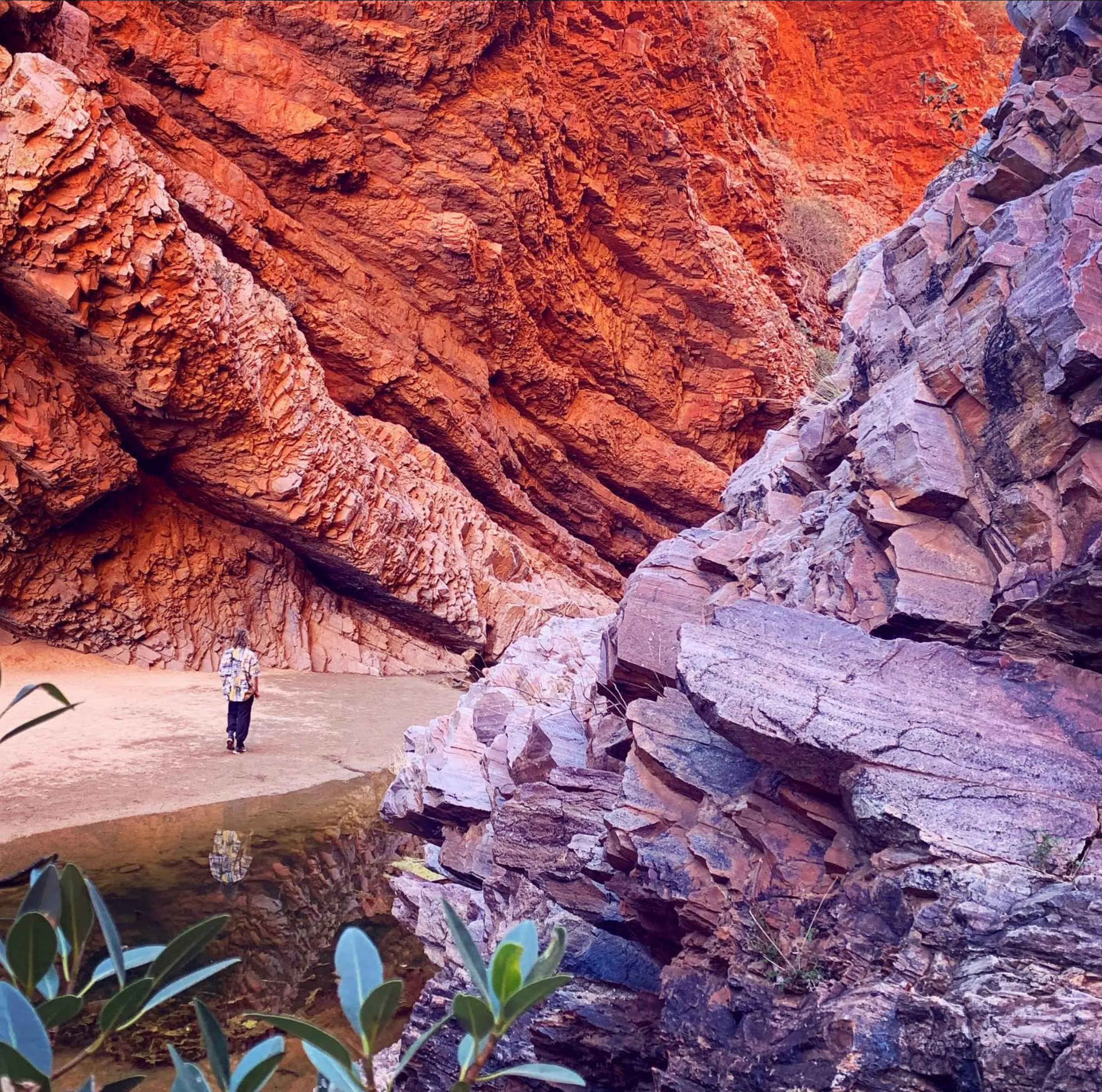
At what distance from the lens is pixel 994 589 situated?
4.49 metres

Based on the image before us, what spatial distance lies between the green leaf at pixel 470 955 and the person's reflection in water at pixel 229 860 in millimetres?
5794

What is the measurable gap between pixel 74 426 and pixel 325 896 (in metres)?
7.67

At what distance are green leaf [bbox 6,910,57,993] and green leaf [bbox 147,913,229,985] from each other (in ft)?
0.47

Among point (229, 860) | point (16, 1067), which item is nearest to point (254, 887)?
point (229, 860)

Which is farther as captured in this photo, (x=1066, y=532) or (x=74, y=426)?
(x=74, y=426)

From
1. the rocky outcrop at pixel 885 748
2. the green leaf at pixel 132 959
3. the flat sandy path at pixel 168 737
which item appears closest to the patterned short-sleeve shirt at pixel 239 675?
the flat sandy path at pixel 168 737

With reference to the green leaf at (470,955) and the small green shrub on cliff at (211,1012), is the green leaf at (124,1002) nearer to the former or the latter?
the small green shrub on cliff at (211,1012)

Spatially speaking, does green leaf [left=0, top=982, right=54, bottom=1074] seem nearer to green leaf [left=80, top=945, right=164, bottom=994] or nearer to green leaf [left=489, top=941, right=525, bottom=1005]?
green leaf [left=80, top=945, right=164, bottom=994]

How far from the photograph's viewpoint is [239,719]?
30.5 ft

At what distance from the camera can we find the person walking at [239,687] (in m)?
9.03

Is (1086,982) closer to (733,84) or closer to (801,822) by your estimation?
(801,822)

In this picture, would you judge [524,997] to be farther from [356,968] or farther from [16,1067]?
[16,1067]

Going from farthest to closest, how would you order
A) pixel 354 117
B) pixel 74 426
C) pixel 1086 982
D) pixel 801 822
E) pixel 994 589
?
1. pixel 354 117
2. pixel 74 426
3. pixel 994 589
4. pixel 801 822
5. pixel 1086 982

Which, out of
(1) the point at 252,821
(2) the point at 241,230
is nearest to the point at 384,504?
(2) the point at 241,230
